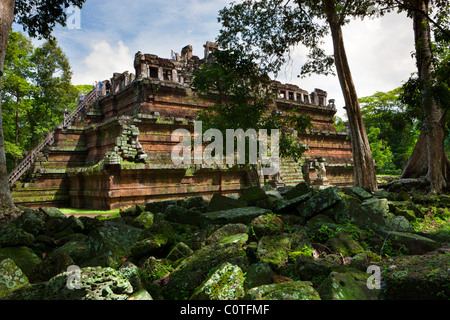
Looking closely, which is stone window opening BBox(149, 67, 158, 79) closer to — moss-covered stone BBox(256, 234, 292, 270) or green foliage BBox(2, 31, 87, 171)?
green foliage BBox(2, 31, 87, 171)

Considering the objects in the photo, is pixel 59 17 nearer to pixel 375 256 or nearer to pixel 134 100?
pixel 134 100

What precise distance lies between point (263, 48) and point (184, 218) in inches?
321

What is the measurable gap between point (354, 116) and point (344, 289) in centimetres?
883

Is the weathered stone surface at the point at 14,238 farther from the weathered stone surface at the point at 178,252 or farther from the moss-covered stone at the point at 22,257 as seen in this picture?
the weathered stone surface at the point at 178,252

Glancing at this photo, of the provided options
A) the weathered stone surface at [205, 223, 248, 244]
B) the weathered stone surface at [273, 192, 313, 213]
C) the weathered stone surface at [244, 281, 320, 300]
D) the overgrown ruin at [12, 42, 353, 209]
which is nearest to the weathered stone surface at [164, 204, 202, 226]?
the weathered stone surface at [205, 223, 248, 244]

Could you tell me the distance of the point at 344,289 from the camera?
7.07 ft

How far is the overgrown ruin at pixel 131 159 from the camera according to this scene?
11.8m

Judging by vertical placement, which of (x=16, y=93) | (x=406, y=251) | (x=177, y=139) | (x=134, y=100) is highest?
(x=16, y=93)

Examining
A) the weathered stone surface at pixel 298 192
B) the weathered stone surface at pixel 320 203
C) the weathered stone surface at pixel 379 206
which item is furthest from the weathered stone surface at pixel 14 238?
the weathered stone surface at pixel 379 206

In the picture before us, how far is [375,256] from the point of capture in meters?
3.23

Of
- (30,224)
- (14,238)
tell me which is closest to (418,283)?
(14,238)

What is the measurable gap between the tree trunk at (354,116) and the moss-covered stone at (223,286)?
8.43 metres

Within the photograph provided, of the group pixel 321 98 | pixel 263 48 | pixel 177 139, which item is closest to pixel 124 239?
pixel 263 48

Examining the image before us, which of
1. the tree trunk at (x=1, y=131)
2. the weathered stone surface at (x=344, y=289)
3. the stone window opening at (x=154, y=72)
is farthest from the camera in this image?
the stone window opening at (x=154, y=72)
